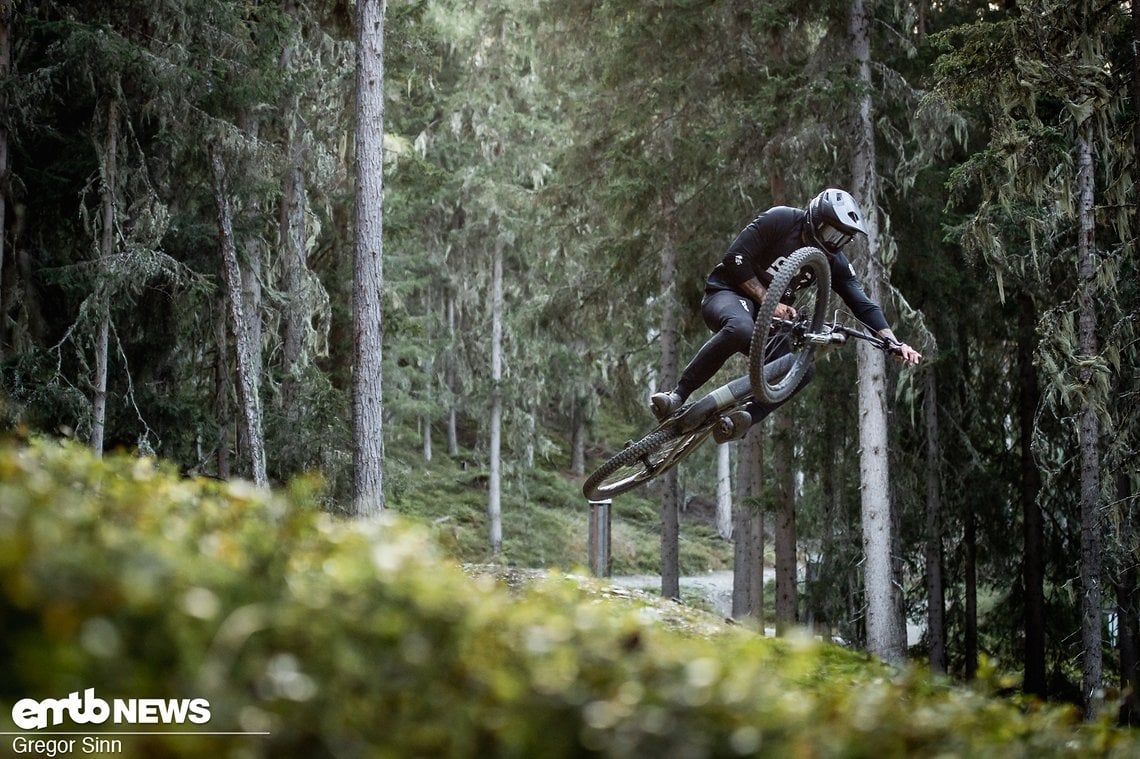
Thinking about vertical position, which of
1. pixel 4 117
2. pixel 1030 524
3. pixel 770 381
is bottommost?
pixel 1030 524

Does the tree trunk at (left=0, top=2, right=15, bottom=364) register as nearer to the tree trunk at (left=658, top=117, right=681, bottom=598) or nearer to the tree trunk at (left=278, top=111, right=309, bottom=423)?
the tree trunk at (left=278, top=111, right=309, bottom=423)

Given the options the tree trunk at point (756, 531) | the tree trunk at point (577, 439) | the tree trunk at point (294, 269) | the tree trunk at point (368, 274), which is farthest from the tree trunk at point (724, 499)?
the tree trunk at point (368, 274)

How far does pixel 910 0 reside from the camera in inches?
539

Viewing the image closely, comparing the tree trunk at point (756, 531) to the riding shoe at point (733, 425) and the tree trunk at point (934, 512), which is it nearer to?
the tree trunk at point (934, 512)

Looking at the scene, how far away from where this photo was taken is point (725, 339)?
7898 mm

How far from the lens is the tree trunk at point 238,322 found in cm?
1325

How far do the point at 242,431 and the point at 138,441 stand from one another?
1756 mm

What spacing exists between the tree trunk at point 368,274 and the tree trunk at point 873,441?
5.99m

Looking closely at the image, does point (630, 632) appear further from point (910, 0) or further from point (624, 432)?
point (624, 432)

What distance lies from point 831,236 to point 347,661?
22.0 feet

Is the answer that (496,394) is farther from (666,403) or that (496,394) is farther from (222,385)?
(666,403)

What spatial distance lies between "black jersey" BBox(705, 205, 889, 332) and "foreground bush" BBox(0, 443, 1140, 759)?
18.9 feet

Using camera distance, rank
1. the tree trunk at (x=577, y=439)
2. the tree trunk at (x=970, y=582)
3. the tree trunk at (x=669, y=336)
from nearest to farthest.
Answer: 1. the tree trunk at (x=970, y=582)
2. the tree trunk at (x=669, y=336)
3. the tree trunk at (x=577, y=439)

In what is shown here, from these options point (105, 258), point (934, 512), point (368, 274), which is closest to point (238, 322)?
point (105, 258)
